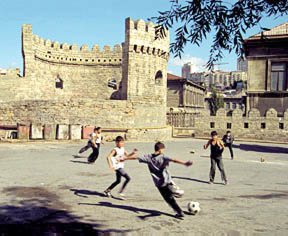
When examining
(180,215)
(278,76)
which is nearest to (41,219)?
(180,215)

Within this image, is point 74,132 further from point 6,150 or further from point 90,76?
point 90,76

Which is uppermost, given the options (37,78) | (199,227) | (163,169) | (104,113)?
(37,78)

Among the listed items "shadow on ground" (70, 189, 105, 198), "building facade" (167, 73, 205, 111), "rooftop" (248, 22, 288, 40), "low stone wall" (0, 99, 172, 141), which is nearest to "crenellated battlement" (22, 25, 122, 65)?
"low stone wall" (0, 99, 172, 141)

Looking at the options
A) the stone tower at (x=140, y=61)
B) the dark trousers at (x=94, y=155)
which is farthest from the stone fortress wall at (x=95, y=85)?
the dark trousers at (x=94, y=155)

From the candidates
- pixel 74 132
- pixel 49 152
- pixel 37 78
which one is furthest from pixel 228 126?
pixel 37 78

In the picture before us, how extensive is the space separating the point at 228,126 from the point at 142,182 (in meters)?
18.6

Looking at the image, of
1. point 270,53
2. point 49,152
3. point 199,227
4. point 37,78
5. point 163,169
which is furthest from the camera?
point 37,78

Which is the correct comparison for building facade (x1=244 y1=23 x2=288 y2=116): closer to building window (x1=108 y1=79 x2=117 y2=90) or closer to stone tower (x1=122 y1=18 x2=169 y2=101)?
stone tower (x1=122 y1=18 x2=169 y2=101)

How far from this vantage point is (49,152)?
1706cm

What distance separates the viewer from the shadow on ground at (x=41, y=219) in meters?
5.88

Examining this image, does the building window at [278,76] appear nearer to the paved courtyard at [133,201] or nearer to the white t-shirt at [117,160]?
the paved courtyard at [133,201]

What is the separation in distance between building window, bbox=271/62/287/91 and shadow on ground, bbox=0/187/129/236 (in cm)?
2177

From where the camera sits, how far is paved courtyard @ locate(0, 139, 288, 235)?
617cm

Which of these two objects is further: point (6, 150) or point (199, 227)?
point (6, 150)
